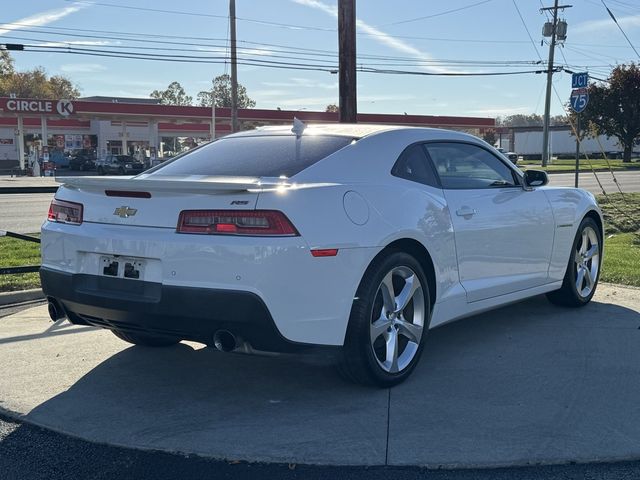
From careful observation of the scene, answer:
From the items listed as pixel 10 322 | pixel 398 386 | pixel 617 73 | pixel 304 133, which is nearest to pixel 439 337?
pixel 398 386

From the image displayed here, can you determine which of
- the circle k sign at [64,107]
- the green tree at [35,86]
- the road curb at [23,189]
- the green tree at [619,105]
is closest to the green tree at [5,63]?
the green tree at [35,86]

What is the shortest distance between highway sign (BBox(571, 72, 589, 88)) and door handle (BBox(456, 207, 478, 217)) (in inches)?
490

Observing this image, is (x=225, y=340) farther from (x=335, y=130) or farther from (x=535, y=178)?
(x=535, y=178)

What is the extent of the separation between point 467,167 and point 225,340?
2.50m

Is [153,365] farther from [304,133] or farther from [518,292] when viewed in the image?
[518,292]

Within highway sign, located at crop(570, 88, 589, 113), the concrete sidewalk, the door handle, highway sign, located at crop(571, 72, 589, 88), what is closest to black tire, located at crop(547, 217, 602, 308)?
the concrete sidewalk

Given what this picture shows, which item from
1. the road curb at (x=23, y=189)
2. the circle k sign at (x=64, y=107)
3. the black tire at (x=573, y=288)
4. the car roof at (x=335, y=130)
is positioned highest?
the circle k sign at (x=64, y=107)

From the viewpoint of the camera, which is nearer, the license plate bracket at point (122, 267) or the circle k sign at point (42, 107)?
the license plate bracket at point (122, 267)

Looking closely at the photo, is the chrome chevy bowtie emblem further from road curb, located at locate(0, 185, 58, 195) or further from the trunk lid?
road curb, located at locate(0, 185, 58, 195)

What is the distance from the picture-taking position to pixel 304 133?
4922 mm

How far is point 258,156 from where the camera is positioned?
4.61m

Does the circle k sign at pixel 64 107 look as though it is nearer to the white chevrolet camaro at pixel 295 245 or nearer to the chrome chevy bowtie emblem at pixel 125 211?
the white chevrolet camaro at pixel 295 245

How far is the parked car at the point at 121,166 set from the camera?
4675 centimetres

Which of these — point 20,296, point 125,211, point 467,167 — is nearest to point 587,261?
point 467,167
